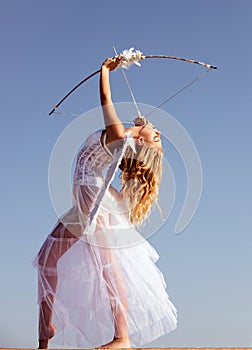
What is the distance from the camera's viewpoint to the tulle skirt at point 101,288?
4258 mm

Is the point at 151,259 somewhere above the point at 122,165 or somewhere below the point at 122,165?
below

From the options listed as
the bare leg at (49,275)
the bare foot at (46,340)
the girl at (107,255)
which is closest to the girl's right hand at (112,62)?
the girl at (107,255)

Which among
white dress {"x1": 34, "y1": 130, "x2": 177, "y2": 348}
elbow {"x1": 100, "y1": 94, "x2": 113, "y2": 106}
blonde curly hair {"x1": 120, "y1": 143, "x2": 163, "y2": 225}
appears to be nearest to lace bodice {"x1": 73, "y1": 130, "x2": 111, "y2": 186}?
white dress {"x1": 34, "y1": 130, "x2": 177, "y2": 348}

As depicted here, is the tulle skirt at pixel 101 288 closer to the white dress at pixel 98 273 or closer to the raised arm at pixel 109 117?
the white dress at pixel 98 273

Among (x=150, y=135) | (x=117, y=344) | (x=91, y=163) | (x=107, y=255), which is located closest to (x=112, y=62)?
(x=150, y=135)

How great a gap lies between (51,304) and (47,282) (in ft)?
0.52

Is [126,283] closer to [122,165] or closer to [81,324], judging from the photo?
[81,324]

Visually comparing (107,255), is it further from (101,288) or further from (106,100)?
(106,100)

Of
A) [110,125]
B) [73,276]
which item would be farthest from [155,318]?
[110,125]

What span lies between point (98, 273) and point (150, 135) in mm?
1094

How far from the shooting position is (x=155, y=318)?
4469 millimetres

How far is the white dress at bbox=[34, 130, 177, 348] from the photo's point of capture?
4273mm

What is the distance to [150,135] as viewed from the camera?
4605 mm

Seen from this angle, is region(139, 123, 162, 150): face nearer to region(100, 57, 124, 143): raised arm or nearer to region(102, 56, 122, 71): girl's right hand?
region(100, 57, 124, 143): raised arm
